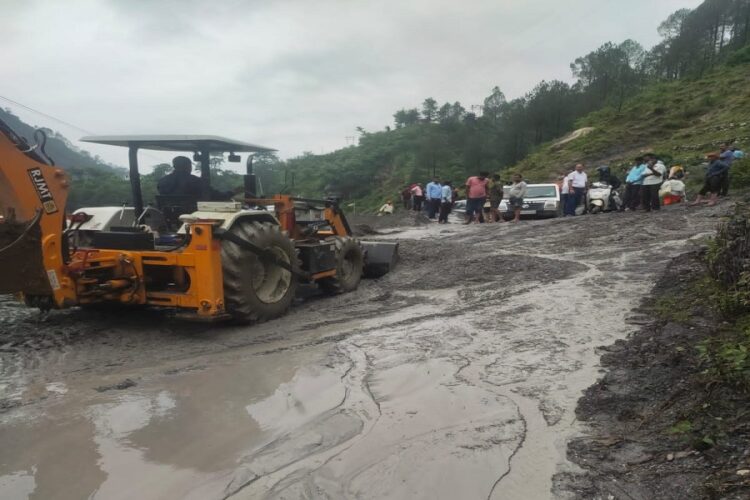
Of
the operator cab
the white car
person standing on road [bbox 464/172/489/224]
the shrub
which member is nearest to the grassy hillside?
the shrub

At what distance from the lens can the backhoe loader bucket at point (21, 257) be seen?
Result: 182 inches

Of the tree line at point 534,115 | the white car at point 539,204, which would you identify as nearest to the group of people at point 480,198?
the white car at point 539,204

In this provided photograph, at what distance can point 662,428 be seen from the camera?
2967 millimetres

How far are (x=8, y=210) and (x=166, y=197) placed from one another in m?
1.79

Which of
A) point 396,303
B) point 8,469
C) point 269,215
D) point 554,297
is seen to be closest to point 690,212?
point 554,297

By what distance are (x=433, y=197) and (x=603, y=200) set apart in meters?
5.43

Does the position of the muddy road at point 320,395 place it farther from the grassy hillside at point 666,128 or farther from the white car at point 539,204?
→ the grassy hillside at point 666,128

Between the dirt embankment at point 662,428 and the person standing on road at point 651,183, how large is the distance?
8.94 m

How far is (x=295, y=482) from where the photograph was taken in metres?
2.74

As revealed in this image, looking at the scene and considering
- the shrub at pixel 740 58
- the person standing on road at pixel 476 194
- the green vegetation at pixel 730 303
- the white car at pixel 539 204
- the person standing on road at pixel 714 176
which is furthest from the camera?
the shrub at pixel 740 58

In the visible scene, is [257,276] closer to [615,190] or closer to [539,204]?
[539,204]

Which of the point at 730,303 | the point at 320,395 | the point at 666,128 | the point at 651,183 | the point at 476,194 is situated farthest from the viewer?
the point at 666,128

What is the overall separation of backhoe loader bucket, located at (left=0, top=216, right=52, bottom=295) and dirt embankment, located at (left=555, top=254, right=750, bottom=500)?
431 cm

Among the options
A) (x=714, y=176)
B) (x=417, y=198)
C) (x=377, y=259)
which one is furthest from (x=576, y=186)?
(x=377, y=259)
